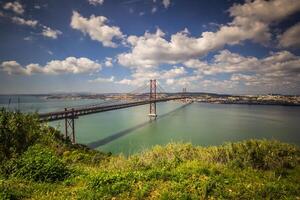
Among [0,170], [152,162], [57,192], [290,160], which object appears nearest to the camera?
[57,192]

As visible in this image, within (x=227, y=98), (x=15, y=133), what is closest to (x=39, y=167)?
(x=15, y=133)

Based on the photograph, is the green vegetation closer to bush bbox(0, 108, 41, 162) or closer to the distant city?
bush bbox(0, 108, 41, 162)

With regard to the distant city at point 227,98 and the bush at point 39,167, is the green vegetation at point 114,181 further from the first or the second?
the distant city at point 227,98

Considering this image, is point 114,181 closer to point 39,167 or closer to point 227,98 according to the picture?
point 39,167

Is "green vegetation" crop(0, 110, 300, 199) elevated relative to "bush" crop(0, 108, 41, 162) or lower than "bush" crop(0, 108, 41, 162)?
lower

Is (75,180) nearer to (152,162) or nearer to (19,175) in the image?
(19,175)

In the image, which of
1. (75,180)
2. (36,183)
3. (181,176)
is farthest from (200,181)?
(36,183)

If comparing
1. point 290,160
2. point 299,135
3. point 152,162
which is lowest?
point 299,135

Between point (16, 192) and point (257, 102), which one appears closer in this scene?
point (16, 192)

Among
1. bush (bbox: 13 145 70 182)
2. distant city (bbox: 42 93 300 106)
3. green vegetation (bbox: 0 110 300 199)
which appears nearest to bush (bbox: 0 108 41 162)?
green vegetation (bbox: 0 110 300 199)
